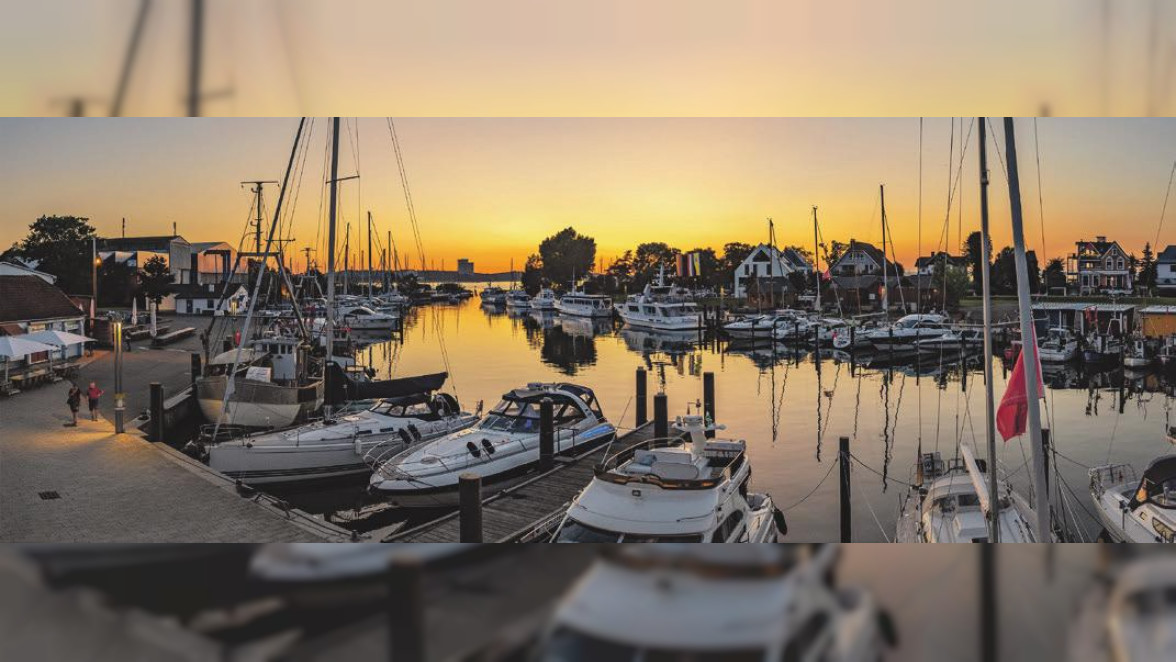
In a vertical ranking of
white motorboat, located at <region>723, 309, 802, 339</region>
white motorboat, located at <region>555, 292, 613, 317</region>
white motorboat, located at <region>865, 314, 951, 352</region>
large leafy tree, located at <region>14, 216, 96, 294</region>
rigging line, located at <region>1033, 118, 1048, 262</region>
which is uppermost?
rigging line, located at <region>1033, 118, 1048, 262</region>

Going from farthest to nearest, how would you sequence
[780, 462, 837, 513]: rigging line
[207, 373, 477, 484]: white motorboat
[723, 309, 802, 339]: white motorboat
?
[723, 309, 802, 339]: white motorboat < [207, 373, 477, 484]: white motorboat < [780, 462, 837, 513]: rigging line

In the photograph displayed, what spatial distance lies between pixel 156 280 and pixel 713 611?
360cm

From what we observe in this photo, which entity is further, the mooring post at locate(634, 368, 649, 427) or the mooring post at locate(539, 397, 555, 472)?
the mooring post at locate(634, 368, 649, 427)

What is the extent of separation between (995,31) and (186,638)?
8.18 feet

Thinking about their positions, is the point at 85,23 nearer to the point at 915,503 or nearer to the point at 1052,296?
the point at 1052,296

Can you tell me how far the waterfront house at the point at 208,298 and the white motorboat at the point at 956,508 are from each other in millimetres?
4433

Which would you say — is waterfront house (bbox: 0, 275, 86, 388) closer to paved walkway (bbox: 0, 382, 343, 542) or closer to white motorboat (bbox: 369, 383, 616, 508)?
paved walkway (bbox: 0, 382, 343, 542)

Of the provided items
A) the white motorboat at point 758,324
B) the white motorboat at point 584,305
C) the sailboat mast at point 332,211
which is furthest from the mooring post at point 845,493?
the white motorboat at point 758,324

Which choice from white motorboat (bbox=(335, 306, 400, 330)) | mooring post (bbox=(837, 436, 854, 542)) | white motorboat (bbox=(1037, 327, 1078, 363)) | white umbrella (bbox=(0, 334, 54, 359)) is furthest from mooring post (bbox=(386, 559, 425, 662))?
white motorboat (bbox=(335, 306, 400, 330))

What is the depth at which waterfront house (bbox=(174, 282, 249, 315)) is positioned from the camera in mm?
→ 4434

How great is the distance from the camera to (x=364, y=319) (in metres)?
17.0

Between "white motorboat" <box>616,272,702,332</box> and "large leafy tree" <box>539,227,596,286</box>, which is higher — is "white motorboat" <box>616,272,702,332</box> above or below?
below

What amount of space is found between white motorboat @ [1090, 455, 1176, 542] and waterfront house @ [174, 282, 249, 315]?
5747 millimetres

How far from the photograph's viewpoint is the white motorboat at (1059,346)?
7.08 meters
